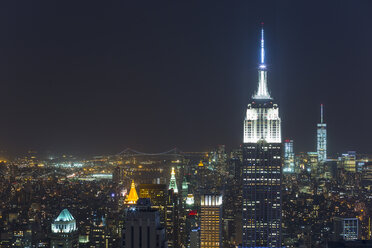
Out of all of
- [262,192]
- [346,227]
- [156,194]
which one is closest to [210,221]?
[156,194]

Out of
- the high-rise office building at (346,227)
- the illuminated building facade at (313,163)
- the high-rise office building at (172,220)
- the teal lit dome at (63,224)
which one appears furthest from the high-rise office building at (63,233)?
the illuminated building facade at (313,163)

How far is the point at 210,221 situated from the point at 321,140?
25.1ft

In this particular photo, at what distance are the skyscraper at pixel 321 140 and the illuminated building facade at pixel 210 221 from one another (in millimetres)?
4370

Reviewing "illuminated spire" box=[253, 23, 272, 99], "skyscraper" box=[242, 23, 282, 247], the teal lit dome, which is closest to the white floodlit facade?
"skyscraper" box=[242, 23, 282, 247]

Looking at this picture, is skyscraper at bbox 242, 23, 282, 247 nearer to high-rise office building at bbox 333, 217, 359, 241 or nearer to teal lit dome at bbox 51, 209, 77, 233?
high-rise office building at bbox 333, 217, 359, 241

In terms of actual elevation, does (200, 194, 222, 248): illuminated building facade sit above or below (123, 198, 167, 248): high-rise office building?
below

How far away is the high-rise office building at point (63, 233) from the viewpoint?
14891 mm

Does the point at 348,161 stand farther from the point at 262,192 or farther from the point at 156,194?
the point at 156,194

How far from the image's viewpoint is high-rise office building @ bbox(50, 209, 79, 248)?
14891 mm

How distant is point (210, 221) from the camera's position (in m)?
19.9

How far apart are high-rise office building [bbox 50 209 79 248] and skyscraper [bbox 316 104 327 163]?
8.38 m

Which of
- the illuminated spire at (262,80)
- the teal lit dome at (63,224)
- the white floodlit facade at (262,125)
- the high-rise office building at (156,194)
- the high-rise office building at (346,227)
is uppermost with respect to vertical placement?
the illuminated spire at (262,80)

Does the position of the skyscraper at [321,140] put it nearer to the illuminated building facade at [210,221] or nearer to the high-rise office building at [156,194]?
the illuminated building facade at [210,221]

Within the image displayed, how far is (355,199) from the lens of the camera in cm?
2439
